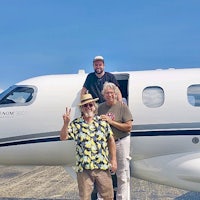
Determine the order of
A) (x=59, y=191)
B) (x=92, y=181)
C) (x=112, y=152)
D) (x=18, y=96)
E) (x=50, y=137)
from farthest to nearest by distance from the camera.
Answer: (x=59, y=191) < (x=18, y=96) < (x=50, y=137) < (x=112, y=152) < (x=92, y=181)

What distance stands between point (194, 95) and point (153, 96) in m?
0.86

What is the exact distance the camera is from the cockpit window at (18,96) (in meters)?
7.90

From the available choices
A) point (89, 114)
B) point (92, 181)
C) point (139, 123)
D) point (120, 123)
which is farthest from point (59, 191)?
point (89, 114)

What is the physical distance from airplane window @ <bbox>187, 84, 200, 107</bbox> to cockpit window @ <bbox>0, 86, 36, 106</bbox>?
3414 mm

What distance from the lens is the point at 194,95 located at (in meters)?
7.43

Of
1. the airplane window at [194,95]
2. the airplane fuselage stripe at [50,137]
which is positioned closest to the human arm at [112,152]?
the airplane fuselage stripe at [50,137]

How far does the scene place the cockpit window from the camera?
311 inches

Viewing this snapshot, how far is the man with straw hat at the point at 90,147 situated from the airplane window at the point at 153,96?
2.17 metres

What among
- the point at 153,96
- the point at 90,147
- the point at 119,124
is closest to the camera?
the point at 90,147

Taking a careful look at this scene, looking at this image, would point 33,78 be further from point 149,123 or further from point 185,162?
point 185,162

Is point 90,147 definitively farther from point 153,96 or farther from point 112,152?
point 153,96

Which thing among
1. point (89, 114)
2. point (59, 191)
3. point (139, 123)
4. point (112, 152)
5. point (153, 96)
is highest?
point (153, 96)

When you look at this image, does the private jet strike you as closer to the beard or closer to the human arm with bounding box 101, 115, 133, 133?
the human arm with bounding box 101, 115, 133, 133

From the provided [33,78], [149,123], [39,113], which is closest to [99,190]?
[149,123]
